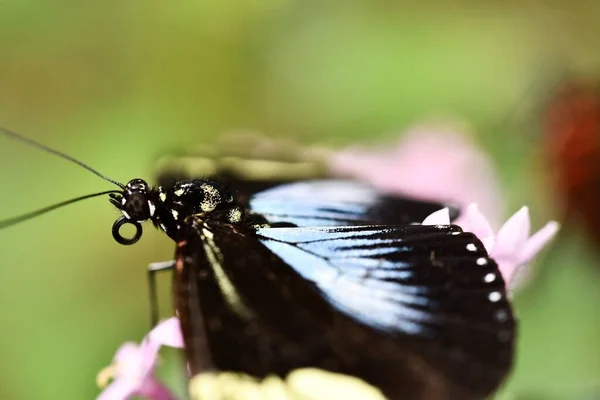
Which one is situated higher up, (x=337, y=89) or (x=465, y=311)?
(x=337, y=89)

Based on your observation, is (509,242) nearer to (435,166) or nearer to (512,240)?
(512,240)

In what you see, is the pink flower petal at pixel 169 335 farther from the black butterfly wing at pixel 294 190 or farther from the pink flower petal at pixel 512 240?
the pink flower petal at pixel 512 240

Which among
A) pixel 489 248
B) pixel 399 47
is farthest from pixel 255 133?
pixel 489 248

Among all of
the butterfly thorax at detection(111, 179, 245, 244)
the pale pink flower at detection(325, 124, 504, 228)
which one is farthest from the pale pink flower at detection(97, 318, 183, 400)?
the pale pink flower at detection(325, 124, 504, 228)

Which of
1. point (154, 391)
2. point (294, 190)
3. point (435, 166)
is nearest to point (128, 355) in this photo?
point (154, 391)

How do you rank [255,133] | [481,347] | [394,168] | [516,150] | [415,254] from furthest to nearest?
[255,133] < [516,150] < [394,168] < [415,254] < [481,347]

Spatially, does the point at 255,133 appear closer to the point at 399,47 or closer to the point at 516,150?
the point at 399,47

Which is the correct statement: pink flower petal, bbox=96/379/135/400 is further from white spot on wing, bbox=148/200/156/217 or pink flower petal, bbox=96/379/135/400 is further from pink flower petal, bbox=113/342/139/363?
white spot on wing, bbox=148/200/156/217
